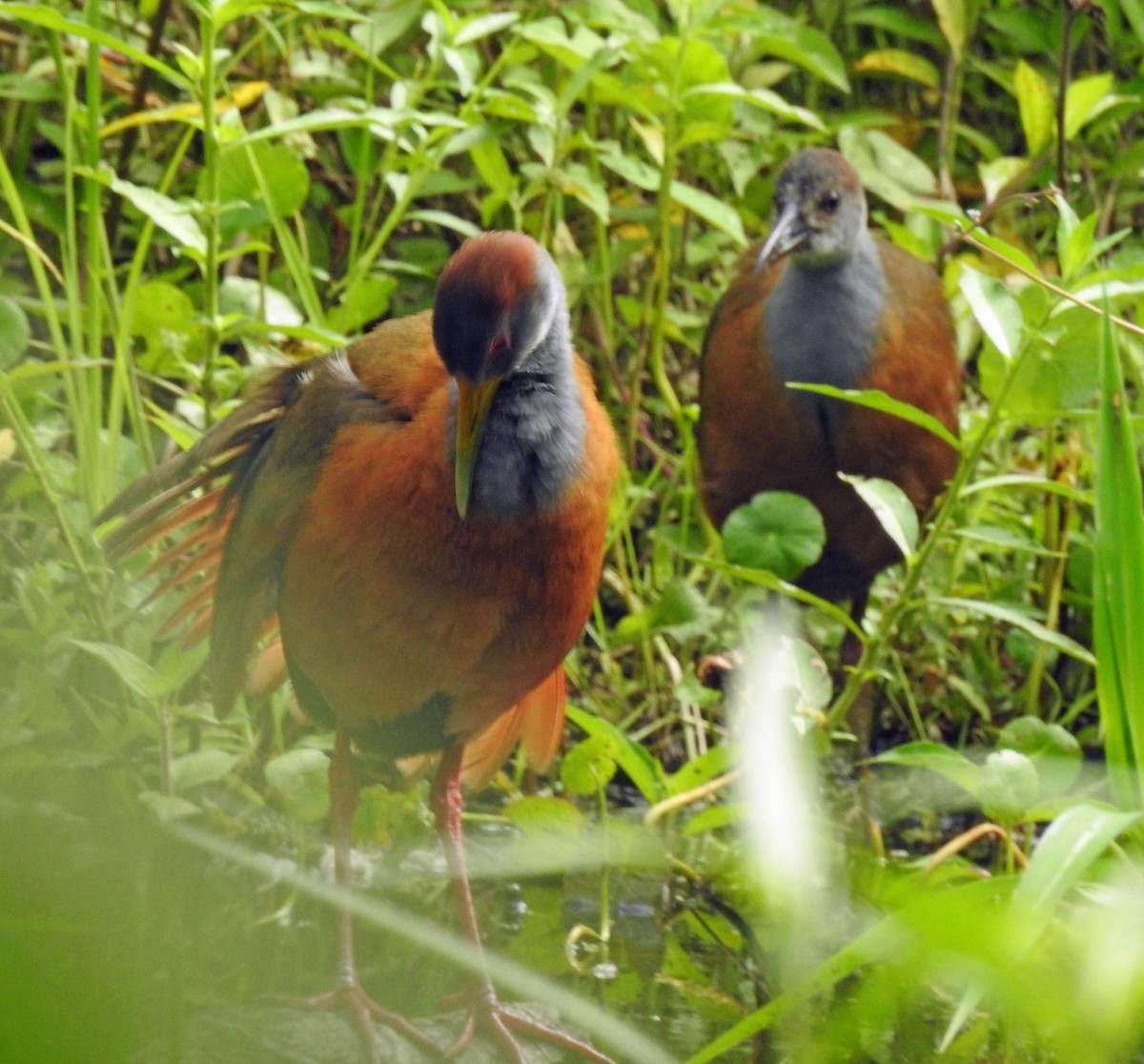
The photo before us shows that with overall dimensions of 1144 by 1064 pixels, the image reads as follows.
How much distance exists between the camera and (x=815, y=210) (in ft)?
11.1

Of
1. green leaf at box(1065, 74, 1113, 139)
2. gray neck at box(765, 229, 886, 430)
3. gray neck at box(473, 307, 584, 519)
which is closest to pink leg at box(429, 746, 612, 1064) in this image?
gray neck at box(473, 307, 584, 519)

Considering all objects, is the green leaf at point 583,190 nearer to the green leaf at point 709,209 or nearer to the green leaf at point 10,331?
the green leaf at point 709,209

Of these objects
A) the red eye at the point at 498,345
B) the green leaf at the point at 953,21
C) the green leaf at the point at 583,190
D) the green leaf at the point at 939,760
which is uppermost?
the red eye at the point at 498,345

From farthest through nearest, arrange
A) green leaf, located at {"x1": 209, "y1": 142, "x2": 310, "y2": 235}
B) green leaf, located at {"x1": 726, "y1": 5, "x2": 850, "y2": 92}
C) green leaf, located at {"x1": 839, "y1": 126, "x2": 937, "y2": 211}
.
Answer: green leaf, located at {"x1": 839, "y1": 126, "x2": 937, "y2": 211}, green leaf, located at {"x1": 726, "y1": 5, "x2": 850, "y2": 92}, green leaf, located at {"x1": 209, "y1": 142, "x2": 310, "y2": 235}

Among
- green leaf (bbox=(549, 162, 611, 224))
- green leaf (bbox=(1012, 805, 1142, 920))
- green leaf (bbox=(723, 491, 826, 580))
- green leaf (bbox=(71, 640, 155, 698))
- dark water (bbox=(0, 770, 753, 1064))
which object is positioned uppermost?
green leaf (bbox=(549, 162, 611, 224))

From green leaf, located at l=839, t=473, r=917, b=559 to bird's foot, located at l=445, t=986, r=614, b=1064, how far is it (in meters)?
0.86

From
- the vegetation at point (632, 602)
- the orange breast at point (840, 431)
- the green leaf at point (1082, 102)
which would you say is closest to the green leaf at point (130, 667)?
the vegetation at point (632, 602)

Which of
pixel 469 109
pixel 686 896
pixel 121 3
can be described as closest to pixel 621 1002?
pixel 686 896

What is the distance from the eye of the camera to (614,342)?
151 inches

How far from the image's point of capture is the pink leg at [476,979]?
223 centimetres

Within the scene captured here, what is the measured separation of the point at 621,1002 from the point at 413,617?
69 centimetres

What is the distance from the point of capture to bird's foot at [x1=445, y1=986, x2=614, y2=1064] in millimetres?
2213

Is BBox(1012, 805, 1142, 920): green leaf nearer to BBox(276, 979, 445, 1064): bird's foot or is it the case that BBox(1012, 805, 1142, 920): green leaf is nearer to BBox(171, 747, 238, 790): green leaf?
BBox(276, 979, 445, 1064): bird's foot

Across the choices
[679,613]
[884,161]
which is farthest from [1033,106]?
[679,613]
